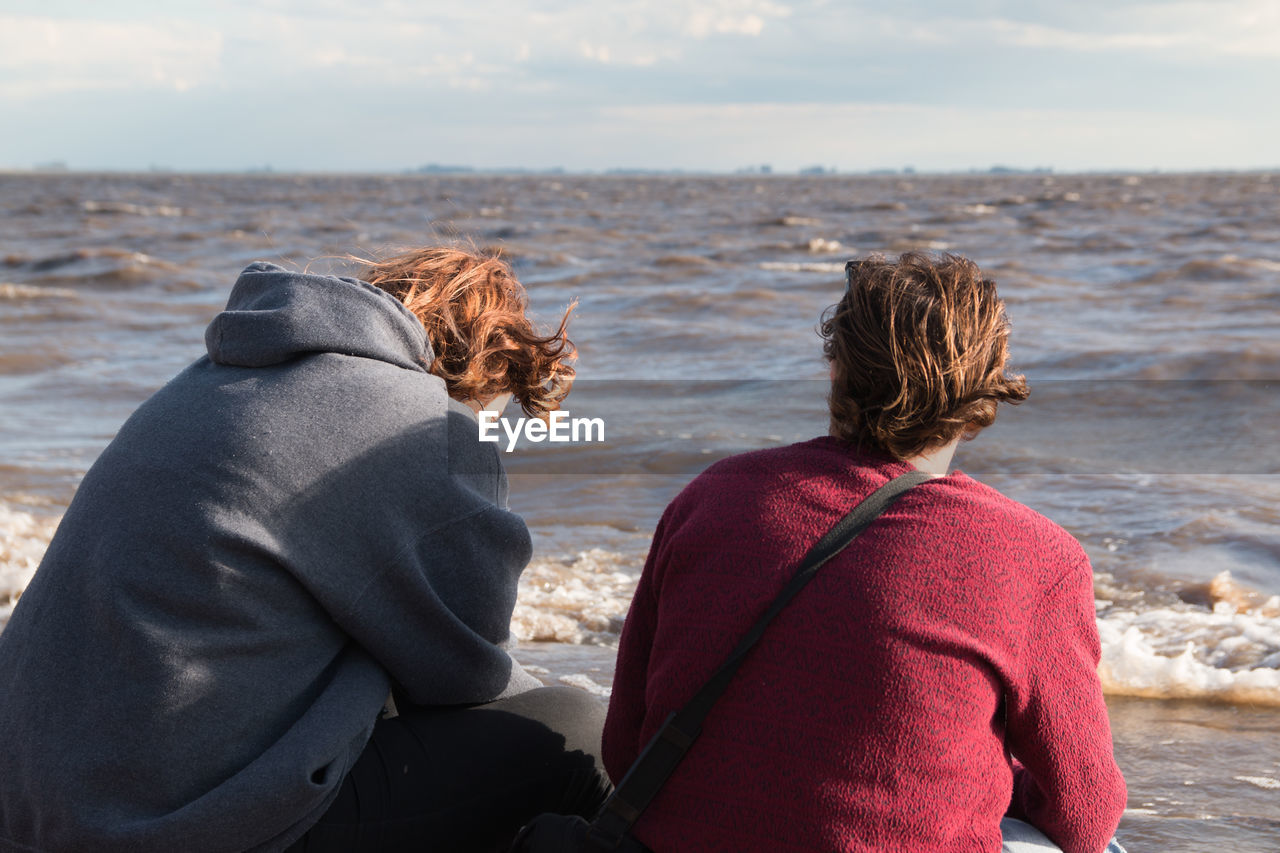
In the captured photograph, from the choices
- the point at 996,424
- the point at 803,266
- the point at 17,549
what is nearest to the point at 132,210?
the point at 803,266

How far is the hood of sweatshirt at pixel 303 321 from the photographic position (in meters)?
1.82

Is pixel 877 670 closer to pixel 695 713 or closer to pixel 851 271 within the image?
pixel 695 713

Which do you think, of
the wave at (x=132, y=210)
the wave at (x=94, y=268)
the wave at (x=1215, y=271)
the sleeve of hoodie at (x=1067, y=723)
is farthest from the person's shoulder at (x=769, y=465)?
the wave at (x=132, y=210)

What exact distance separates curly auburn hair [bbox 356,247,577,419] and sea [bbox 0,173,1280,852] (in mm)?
288

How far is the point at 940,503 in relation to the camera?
1.59m

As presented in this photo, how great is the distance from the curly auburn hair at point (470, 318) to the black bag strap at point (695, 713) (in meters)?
0.83

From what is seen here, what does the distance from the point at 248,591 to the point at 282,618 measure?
72 mm

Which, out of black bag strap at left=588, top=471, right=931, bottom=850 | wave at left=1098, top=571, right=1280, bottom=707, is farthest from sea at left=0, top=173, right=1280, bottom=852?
black bag strap at left=588, top=471, right=931, bottom=850

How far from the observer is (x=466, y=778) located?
6.46 ft

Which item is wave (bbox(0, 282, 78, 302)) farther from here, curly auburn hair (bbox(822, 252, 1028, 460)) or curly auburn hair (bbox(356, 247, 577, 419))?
curly auburn hair (bbox(822, 252, 1028, 460))

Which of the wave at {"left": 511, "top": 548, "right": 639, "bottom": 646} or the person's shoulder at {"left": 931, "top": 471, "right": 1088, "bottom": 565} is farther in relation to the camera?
the wave at {"left": 511, "top": 548, "right": 639, "bottom": 646}

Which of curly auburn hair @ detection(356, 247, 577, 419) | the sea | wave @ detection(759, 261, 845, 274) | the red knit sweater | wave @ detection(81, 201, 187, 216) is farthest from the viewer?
wave @ detection(81, 201, 187, 216)

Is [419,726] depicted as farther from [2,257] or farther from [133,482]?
[2,257]

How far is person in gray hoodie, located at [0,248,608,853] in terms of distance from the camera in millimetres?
1681
